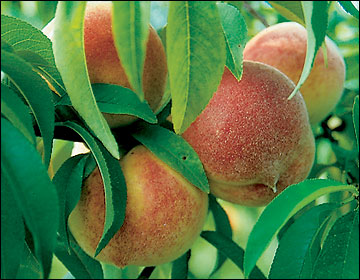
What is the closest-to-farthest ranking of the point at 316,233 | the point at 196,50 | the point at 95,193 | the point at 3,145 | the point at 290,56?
the point at 3,145 → the point at 196,50 → the point at 316,233 → the point at 95,193 → the point at 290,56

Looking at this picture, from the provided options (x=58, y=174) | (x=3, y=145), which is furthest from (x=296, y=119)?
(x=3, y=145)

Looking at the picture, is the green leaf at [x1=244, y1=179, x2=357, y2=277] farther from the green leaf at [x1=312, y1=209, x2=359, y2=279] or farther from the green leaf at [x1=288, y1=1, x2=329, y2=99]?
the green leaf at [x1=288, y1=1, x2=329, y2=99]

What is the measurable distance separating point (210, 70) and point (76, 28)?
17 cm

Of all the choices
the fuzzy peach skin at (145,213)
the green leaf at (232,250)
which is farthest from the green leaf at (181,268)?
the fuzzy peach skin at (145,213)

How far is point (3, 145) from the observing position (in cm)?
55

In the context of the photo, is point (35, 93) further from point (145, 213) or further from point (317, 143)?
point (317, 143)

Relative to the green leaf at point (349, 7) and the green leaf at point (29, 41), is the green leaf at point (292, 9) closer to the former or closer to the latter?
the green leaf at point (349, 7)

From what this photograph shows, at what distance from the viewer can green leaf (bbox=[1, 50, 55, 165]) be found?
0.67 metres

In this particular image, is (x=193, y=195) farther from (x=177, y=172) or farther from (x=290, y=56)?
(x=290, y=56)

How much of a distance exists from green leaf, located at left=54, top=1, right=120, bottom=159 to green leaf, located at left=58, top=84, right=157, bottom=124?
12cm

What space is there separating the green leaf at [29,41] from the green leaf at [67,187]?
0.16 m

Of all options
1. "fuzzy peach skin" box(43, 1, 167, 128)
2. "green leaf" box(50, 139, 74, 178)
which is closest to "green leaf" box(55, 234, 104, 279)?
"green leaf" box(50, 139, 74, 178)

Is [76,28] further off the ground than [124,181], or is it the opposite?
[76,28]

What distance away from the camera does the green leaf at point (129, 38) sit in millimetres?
495
